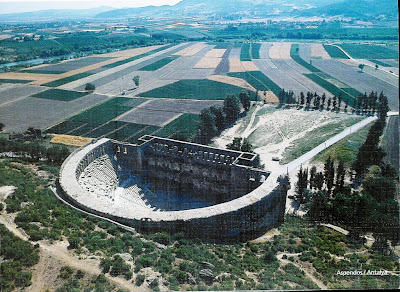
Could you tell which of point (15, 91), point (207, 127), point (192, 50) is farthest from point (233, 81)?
point (15, 91)

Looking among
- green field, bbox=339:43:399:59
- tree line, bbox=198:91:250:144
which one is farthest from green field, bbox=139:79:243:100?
green field, bbox=339:43:399:59

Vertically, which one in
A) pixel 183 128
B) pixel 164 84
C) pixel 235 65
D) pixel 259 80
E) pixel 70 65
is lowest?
pixel 183 128

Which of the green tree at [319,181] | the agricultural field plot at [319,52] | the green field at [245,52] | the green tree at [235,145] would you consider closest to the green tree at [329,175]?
the green tree at [319,181]

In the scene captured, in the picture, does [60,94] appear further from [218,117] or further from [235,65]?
[235,65]

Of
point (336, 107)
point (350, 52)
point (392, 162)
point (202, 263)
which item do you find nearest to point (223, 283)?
point (202, 263)

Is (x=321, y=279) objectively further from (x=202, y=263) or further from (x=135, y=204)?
(x=135, y=204)

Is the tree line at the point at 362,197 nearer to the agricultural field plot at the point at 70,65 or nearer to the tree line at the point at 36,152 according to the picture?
the tree line at the point at 36,152

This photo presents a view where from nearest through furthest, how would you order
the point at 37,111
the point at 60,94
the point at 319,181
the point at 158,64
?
the point at 319,181 < the point at 37,111 < the point at 60,94 < the point at 158,64
